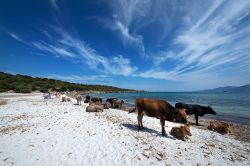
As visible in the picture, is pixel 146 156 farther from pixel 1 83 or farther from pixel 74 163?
pixel 1 83

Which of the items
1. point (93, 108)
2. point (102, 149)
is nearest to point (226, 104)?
point (93, 108)

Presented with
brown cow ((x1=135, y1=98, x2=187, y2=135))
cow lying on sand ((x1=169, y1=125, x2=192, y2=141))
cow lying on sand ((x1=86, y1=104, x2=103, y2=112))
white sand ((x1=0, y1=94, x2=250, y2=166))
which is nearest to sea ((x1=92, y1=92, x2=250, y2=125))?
cow lying on sand ((x1=169, y1=125, x2=192, y2=141))

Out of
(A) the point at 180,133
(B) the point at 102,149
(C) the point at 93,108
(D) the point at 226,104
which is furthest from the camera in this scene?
(D) the point at 226,104

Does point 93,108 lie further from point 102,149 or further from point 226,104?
point 226,104

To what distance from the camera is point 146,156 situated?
583 centimetres

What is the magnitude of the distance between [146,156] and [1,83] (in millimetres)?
66703

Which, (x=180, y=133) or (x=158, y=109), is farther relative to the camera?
(x=158, y=109)

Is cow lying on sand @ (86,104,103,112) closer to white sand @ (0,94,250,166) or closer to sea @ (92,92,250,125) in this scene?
white sand @ (0,94,250,166)

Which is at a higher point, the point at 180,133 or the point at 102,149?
the point at 180,133

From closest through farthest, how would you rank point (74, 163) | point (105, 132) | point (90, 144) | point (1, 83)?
point (74, 163) → point (90, 144) → point (105, 132) → point (1, 83)

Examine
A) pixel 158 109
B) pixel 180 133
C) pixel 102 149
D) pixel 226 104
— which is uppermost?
pixel 158 109

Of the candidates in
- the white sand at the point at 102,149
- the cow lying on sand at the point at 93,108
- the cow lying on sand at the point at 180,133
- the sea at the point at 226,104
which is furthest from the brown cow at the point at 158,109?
the sea at the point at 226,104

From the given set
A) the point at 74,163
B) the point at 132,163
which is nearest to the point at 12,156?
the point at 74,163

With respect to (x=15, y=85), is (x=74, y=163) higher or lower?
lower
